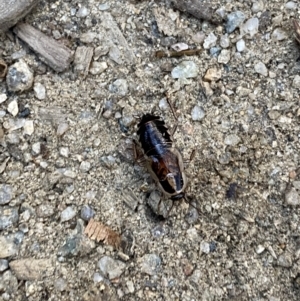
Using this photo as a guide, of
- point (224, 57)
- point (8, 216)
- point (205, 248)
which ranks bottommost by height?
point (205, 248)

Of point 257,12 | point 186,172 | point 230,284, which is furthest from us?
point 257,12

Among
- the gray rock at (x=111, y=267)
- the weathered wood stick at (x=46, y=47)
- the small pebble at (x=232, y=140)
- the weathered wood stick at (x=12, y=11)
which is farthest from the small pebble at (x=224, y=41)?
the gray rock at (x=111, y=267)

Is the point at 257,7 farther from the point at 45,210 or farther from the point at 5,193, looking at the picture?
the point at 5,193

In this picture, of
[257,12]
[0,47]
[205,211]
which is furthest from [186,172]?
[0,47]

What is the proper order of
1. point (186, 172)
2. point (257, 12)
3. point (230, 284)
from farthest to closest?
1. point (257, 12)
2. point (186, 172)
3. point (230, 284)

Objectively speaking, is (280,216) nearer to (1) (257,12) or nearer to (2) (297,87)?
(2) (297,87)

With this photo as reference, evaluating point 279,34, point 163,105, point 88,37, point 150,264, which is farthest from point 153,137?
point 279,34
